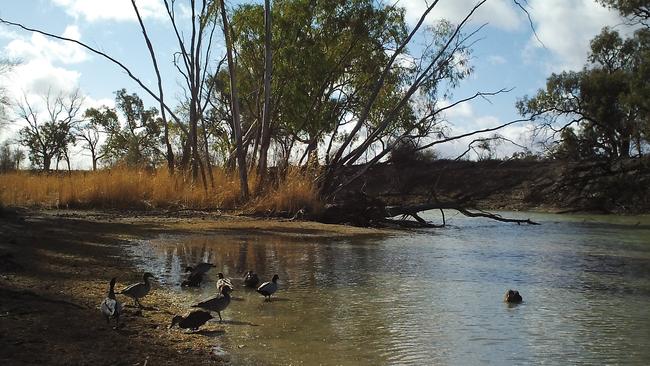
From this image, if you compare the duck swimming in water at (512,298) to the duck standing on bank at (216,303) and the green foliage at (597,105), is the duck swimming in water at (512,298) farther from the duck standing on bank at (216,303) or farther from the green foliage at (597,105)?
the green foliage at (597,105)

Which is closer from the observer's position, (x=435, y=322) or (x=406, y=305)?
(x=435, y=322)

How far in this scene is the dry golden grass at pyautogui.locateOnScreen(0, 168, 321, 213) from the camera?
54.9ft

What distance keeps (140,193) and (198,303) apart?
41.7 feet

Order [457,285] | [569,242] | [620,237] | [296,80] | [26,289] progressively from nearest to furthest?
[26,289], [457,285], [569,242], [620,237], [296,80]

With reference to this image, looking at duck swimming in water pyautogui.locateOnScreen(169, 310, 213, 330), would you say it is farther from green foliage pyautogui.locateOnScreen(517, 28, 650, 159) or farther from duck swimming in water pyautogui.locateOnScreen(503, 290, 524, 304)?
green foliage pyautogui.locateOnScreen(517, 28, 650, 159)

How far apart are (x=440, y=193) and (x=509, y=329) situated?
3992 centimetres

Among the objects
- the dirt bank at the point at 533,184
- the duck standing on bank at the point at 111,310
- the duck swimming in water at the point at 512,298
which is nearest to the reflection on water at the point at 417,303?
the duck swimming in water at the point at 512,298

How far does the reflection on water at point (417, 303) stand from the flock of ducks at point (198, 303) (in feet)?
0.49

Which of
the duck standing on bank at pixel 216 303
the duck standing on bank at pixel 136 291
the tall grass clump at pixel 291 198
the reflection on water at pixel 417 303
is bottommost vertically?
the reflection on water at pixel 417 303

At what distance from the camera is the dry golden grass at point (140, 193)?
1672 cm

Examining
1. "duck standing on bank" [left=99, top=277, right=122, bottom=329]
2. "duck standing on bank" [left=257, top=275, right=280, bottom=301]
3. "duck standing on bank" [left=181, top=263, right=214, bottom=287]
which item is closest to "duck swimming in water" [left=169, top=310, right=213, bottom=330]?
"duck standing on bank" [left=99, top=277, right=122, bottom=329]

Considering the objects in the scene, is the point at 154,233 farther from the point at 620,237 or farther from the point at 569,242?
the point at 620,237

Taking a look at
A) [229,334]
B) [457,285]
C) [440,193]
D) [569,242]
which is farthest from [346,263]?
[440,193]

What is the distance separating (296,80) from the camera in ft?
68.3
